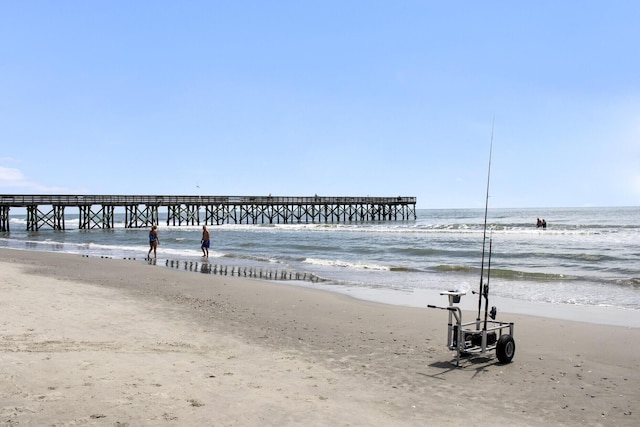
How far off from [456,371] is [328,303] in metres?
5.31

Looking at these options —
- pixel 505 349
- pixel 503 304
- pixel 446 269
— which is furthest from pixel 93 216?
pixel 505 349

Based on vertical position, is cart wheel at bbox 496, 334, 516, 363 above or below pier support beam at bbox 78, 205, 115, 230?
above

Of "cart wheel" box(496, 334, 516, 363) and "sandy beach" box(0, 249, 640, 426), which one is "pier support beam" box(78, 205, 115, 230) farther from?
"cart wheel" box(496, 334, 516, 363)

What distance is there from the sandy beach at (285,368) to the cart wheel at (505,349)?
0.11 meters

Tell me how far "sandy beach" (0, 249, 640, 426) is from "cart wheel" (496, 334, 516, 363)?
0.11m

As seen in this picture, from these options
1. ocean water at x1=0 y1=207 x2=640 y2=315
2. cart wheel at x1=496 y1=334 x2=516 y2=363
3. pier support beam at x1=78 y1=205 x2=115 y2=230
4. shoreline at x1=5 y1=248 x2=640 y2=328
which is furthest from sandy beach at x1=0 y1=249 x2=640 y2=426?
pier support beam at x1=78 y1=205 x2=115 y2=230

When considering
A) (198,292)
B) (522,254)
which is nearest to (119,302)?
(198,292)

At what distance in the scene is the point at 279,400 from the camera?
5.17 meters

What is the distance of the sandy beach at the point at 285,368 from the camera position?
4832mm

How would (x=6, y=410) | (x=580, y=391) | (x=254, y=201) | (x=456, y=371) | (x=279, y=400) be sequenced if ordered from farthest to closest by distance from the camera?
(x=254, y=201) < (x=456, y=371) < (x=580, y=391) < (x=279, y=400) < (x=6, y=410)

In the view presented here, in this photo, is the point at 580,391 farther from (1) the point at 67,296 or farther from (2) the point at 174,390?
(1) the point at 67,296

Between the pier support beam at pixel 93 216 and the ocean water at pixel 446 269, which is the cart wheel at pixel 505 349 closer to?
the ocean water at pixel 446 269

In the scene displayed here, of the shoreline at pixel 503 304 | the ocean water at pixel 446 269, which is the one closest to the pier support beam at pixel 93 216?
the ocean water at pixel 446 269

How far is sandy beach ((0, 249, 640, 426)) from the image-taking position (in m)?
4.83
